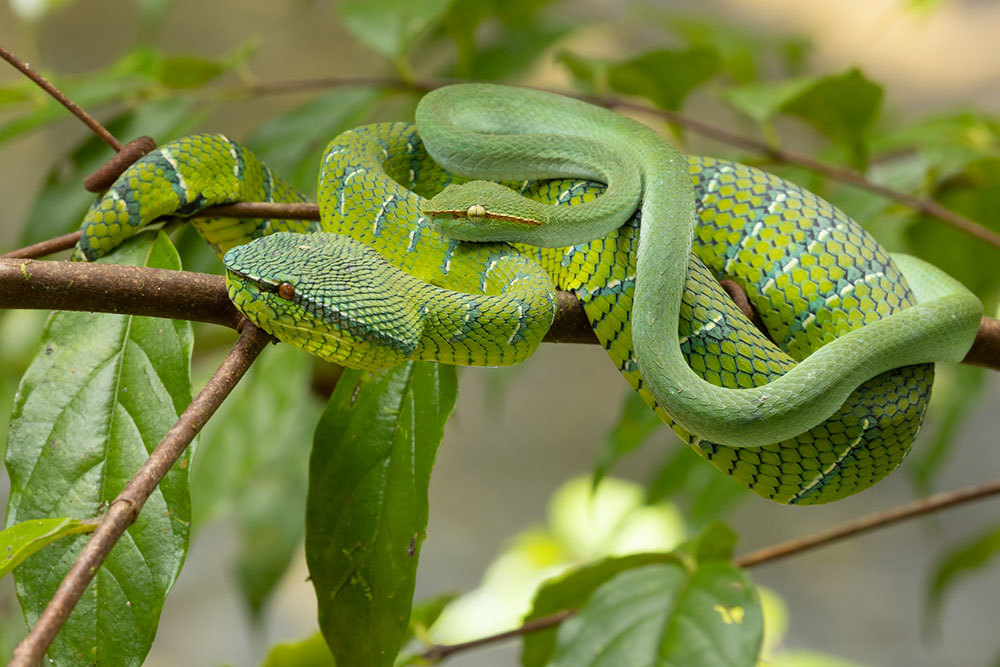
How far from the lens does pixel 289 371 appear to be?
220cm

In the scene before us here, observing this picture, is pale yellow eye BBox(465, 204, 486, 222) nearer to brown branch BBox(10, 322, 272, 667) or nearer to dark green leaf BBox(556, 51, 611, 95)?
brown branch BBox(10, 322, 272, 667)

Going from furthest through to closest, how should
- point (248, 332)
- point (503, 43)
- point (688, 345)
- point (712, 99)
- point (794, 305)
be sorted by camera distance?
point (712, 99), point (503, 43), point (794, 305), point (688, 345), point (248, 332)

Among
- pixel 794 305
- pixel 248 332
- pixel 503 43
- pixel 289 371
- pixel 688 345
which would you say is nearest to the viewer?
pixel 248 332

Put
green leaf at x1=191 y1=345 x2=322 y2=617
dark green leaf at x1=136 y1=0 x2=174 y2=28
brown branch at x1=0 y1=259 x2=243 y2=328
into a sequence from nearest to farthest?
brown branch at x1=0 y1=259 x2=243 y2=328 < green leaf at x1=191 y1=345 x2=322 y2=617 < dark green leaf at x1=136 y1=0 x2=174 y2=28

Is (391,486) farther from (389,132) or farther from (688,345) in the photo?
(389,132)

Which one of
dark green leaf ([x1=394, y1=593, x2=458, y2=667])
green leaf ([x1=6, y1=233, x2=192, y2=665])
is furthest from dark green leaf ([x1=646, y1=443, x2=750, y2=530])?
green leaf ([x1=6, y1=233, x2=192, y2=665])

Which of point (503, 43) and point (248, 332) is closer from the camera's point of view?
point (248, 332)

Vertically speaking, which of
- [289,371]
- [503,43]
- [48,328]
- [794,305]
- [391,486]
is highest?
[503,43]

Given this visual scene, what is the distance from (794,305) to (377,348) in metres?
0.65

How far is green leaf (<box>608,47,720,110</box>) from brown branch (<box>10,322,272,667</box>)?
1316mm

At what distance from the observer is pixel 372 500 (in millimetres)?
1219

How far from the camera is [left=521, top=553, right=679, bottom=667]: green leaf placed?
1.54m

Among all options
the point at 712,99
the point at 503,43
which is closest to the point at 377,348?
the point at 503,43

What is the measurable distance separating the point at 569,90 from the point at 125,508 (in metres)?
2.09
